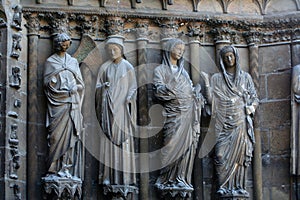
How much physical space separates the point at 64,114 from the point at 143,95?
4.51ft

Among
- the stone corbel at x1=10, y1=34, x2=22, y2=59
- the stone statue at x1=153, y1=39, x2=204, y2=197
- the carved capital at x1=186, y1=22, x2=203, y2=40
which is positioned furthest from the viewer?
the carved capital at x1=186, y1=22, x2=203, y2=40

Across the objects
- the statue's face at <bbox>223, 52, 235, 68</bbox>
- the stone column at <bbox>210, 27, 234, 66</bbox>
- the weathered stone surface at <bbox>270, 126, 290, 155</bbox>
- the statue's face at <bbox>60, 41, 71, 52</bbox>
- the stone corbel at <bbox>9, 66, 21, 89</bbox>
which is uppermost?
the stone column at <bbox>210, 27, 234, 66</bbox>

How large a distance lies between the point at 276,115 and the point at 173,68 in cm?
179

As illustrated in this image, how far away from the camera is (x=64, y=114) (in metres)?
15.8

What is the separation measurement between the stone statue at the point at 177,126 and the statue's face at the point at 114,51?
1.97ft

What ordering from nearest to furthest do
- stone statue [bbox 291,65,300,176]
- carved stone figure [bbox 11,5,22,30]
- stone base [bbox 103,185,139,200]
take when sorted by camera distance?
carved stone figure [bbox 11,5,22,30], stone base [bbox 103,185,139,200], stone statue [bbox 291,65,300,176]

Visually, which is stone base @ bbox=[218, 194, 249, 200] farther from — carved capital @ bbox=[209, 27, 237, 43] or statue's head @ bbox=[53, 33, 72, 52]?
statue's head @ bbox=[53, 33, 72, 52]

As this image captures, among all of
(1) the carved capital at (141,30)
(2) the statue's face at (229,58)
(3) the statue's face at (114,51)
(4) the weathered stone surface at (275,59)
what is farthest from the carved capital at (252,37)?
(3) the statue's face at (114,51)

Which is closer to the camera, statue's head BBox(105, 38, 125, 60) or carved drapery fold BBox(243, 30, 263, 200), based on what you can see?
statue's head BBox(105, 38, 125, 60)

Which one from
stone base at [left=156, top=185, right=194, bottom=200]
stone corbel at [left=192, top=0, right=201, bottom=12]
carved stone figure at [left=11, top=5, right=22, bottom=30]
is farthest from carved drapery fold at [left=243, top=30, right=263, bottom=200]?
carved stone figure at [left=11, top=5, right=22, bottom=30]

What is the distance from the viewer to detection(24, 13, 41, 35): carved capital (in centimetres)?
1622

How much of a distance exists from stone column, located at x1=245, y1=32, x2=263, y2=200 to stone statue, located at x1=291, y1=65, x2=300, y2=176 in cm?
50

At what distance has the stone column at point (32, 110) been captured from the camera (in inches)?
621

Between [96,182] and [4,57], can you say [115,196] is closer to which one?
[96,182]
